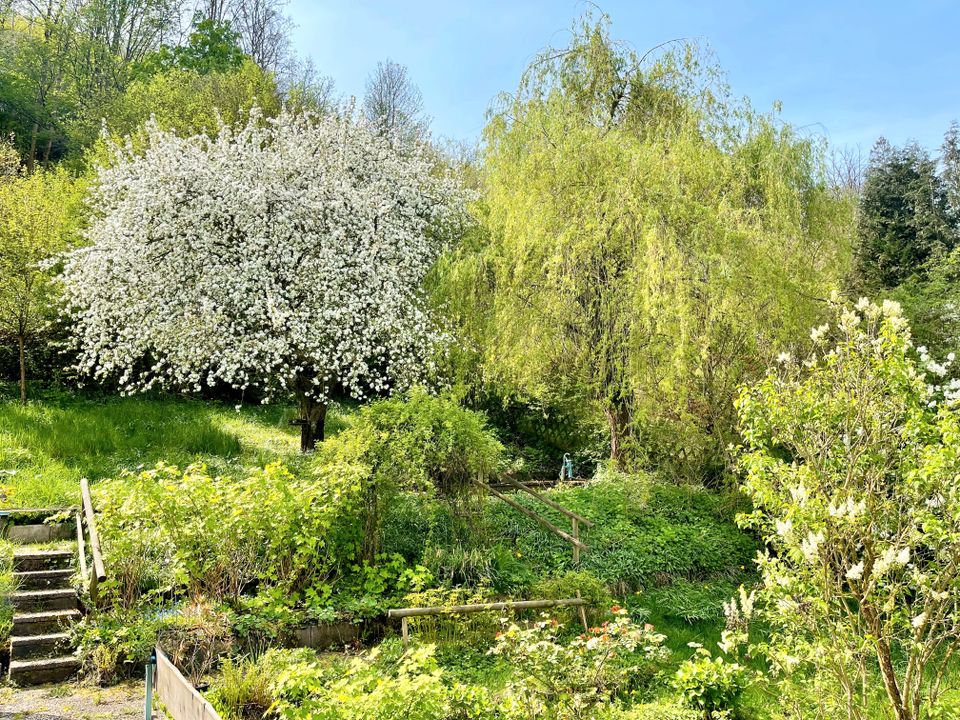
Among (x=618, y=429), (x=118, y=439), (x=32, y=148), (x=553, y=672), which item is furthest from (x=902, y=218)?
(x=32, y=148)

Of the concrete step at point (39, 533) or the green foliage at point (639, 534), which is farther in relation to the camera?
the green foliage at point (639, 534)

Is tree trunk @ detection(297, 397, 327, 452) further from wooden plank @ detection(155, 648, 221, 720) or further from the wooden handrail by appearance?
wooden plank @ detection(155, 648, 221, 720)

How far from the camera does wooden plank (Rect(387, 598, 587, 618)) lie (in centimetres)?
754

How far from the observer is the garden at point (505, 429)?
5.45m

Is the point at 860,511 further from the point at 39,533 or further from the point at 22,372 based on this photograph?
the point at 22,372

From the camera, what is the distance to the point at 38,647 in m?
6.61

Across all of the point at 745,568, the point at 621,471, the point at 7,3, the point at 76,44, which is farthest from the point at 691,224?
the point at 7,3

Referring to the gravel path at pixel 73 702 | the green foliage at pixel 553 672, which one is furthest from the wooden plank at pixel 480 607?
the gravel path at pixel 73 702

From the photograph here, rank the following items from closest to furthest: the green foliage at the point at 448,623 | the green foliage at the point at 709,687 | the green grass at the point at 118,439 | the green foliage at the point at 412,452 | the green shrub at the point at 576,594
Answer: the green foliage at the point at 709,687
the green foliage at the point at 448,623
the green shrub at the point at 576,594
the green foliage at the point at 412,452
the green grass at the point at 118,439

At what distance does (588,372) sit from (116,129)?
1744 cm

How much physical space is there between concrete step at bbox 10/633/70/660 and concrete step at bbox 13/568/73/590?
1.00 meters

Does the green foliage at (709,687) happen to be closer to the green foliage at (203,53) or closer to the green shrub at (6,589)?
the green shrub at (6,589)

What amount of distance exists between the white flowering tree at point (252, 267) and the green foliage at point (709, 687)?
7010mm

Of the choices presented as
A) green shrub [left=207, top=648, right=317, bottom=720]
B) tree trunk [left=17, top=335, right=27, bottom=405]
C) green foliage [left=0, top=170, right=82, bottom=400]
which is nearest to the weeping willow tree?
green shrub [left=207, top=648, right=317, bottom=720]
